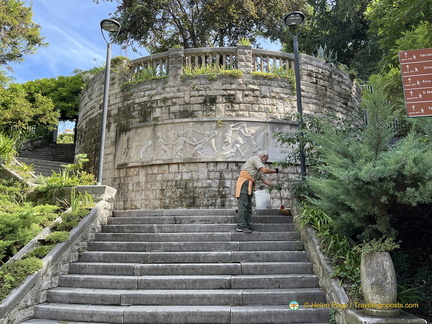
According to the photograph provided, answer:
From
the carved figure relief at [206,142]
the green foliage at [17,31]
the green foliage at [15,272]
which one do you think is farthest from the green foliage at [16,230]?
the green foliage at [17,31]

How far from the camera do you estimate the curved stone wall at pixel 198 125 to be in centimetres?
961

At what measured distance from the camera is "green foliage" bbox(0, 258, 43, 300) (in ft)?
12.8

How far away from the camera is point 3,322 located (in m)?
3.63

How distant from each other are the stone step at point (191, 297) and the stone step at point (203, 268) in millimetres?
401

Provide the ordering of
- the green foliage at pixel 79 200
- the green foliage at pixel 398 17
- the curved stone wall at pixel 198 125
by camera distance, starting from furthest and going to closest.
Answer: the curved stone wall at pixel 198 125
the green foliage at pixel 398 17
the green foliage at pixel 79 200

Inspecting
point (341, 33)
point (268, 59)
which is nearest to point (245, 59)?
point (268, 59)

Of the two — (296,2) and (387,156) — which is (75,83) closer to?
(296,2)

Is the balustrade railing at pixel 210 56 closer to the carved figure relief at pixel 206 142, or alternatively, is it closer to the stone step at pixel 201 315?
the carved figure relief at pixel 206 142

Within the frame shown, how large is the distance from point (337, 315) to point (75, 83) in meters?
22.2

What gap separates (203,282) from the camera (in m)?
4.48

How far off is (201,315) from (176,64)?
8.34m

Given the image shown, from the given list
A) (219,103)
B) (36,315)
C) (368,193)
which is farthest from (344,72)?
(36,315)

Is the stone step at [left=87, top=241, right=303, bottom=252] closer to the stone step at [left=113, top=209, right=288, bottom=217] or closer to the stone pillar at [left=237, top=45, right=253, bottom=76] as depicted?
the stone step at [left=113, top=209, right=288, bottom=217]

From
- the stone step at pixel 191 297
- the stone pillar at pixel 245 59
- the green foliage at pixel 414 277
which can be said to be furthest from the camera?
the stone pillar at pixel 245 59
